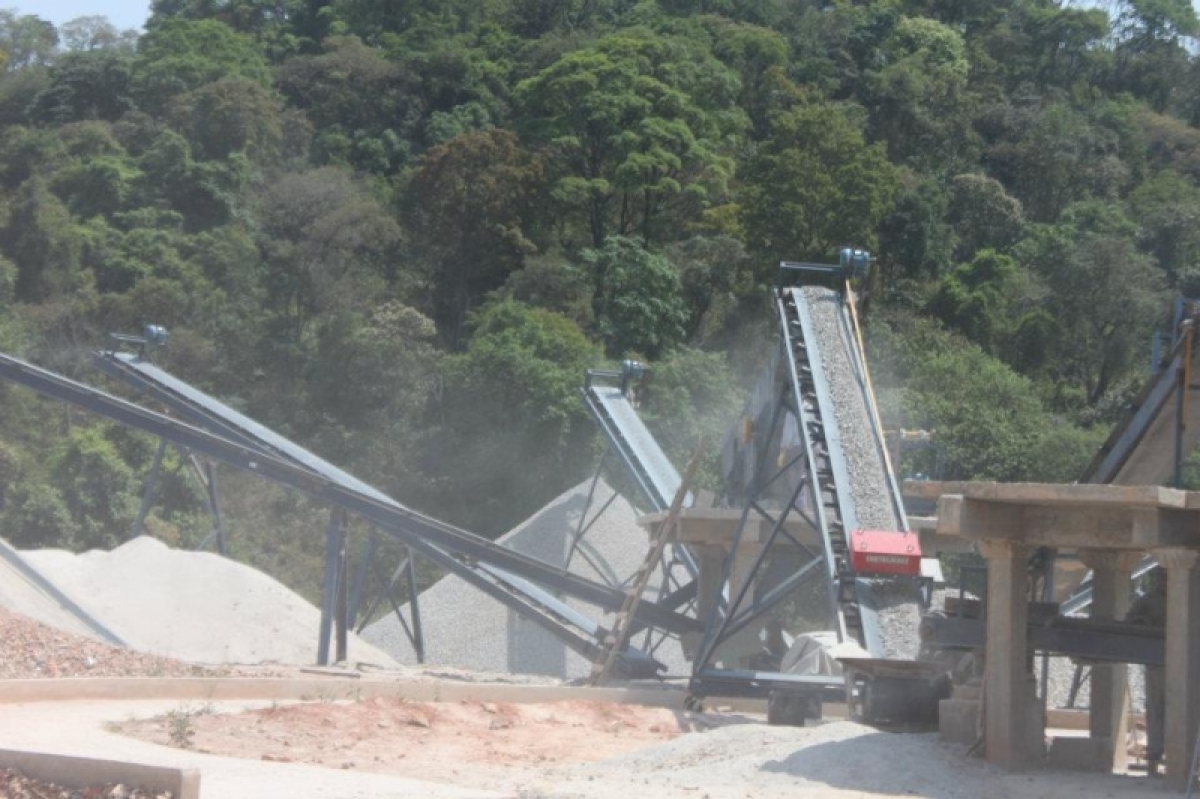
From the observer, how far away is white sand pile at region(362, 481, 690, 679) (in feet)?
88.7

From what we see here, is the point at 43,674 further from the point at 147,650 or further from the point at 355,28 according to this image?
the point at 355,28

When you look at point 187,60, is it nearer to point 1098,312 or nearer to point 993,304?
point 993,304

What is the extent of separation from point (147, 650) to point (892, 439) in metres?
10.3

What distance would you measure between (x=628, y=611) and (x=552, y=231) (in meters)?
32.1

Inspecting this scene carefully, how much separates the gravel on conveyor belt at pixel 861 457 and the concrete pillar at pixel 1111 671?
1985mm

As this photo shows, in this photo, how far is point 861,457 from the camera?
20.0 m

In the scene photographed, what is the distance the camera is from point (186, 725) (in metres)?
13.2

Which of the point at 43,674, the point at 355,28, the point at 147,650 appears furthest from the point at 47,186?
the point at 43,674

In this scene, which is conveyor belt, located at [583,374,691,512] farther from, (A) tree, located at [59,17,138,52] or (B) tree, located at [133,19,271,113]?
(A) tree, located at [59,17,138,52]

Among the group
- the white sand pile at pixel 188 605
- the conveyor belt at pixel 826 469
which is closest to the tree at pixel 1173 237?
the conveyor belt at pixel 826 469

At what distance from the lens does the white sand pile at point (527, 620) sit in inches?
1064

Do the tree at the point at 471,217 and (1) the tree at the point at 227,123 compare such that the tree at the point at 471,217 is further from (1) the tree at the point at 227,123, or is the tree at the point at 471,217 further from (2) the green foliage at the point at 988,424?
(2) the green foliage at the point at 988,424

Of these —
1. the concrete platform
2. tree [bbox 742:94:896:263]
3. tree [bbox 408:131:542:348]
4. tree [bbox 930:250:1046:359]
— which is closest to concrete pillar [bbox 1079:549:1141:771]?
the concrete platform

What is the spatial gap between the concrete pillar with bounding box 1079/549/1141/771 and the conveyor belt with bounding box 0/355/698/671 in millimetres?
6657
